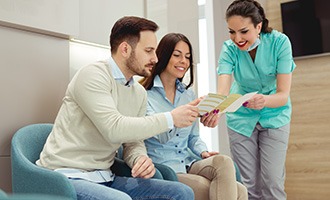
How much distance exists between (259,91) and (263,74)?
110 millimetres

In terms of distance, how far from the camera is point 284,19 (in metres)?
4.00

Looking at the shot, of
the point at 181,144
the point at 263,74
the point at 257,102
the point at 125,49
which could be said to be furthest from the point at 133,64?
the point at 263,74

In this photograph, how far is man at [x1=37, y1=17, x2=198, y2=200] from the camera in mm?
1505

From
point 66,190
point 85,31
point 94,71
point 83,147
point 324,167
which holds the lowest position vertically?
point 324,167

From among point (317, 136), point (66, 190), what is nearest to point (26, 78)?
point (66, 190)

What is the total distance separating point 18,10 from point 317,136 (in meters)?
2.97

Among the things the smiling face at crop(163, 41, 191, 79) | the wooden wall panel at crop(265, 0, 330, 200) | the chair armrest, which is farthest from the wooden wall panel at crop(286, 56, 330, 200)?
the chair armrest

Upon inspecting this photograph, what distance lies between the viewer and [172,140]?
6.66ft

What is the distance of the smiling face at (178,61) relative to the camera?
2117mm

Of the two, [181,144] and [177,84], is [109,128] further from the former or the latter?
[177,84]

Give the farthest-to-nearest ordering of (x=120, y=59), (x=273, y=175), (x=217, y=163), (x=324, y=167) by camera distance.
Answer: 1. (x=324, y=167)
2. (x=273, y=175)
3. (x=217, y=163)
4. (x=120, y=59)

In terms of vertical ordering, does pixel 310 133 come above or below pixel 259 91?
below

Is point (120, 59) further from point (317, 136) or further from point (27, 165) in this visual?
point (317, 136)

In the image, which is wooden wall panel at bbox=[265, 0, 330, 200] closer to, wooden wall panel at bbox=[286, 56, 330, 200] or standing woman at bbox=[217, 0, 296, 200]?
wooden wall panel at bbox=[286, 56, 330, 200]
